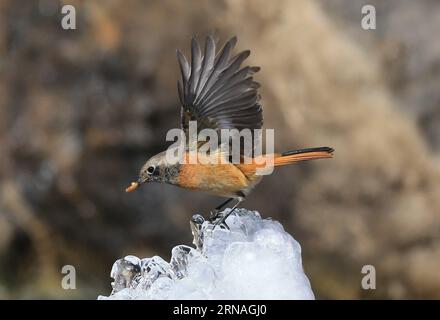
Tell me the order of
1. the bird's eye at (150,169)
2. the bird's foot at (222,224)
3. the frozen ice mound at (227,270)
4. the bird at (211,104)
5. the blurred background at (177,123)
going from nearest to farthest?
the frozen ice mound at (227,270)
the bird's foot at (222,224)
the bird at (211,104)
the bird's eye at (150,169)
the blurred background at (177,123)

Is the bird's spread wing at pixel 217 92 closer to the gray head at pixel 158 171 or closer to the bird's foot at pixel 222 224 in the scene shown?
the gray head at pixel 158 171

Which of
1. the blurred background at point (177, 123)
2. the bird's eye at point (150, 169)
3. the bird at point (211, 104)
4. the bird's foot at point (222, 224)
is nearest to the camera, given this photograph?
the bird's foot at point (222, 224)

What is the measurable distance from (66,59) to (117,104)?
71 cm

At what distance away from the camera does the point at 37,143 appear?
707 centimetres

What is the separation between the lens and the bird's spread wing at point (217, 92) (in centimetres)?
320

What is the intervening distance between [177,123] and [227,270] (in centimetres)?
449

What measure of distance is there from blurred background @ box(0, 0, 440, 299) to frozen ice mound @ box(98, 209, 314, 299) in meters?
3.88

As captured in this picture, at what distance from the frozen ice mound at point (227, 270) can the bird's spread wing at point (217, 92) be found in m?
0.53

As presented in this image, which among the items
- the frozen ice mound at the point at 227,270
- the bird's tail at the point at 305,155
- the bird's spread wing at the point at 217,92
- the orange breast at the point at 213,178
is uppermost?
the bird's spread wing at the point at 217,92

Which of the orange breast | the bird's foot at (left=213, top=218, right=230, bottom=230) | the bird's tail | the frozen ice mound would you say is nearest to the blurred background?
the orange breast

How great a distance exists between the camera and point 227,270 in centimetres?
253

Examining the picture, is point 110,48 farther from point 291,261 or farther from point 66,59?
point 291,261

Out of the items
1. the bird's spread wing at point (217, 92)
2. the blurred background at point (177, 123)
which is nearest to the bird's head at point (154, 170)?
the bird's spread wing at point (217, 92)

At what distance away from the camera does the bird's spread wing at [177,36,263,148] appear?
10.5 ft
